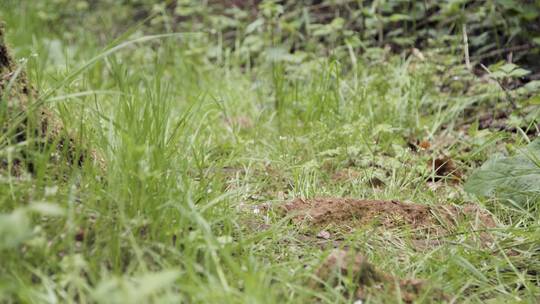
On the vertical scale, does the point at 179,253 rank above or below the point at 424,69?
above

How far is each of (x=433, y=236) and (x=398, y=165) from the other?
0.62 meters

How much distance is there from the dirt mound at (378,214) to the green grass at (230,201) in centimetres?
7

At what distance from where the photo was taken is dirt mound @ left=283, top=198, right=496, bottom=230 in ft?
7.27

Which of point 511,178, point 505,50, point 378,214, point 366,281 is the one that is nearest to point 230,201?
point 378,214

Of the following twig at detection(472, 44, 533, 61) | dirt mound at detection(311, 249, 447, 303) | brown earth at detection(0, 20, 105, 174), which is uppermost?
brown earth at detection(0, 20, 105, 174)

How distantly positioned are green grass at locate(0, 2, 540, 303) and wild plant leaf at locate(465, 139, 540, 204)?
0.06m

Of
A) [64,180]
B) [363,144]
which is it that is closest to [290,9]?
[363,144]

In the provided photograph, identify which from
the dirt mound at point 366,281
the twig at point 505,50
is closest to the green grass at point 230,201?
the dirt mound at point 366,281

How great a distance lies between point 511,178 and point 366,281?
1.03 metres

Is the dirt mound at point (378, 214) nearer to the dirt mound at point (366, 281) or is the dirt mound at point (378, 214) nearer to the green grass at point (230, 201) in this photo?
the green grass at point (230, 201)

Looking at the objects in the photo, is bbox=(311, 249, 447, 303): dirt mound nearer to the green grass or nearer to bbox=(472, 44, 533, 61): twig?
the green grass

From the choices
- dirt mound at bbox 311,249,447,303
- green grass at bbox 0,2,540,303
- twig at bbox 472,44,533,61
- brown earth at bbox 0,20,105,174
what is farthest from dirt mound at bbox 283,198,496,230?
twig at bbox 472,44,533,61

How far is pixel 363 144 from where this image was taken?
2.97m

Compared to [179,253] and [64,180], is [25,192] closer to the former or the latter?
[64,180]
